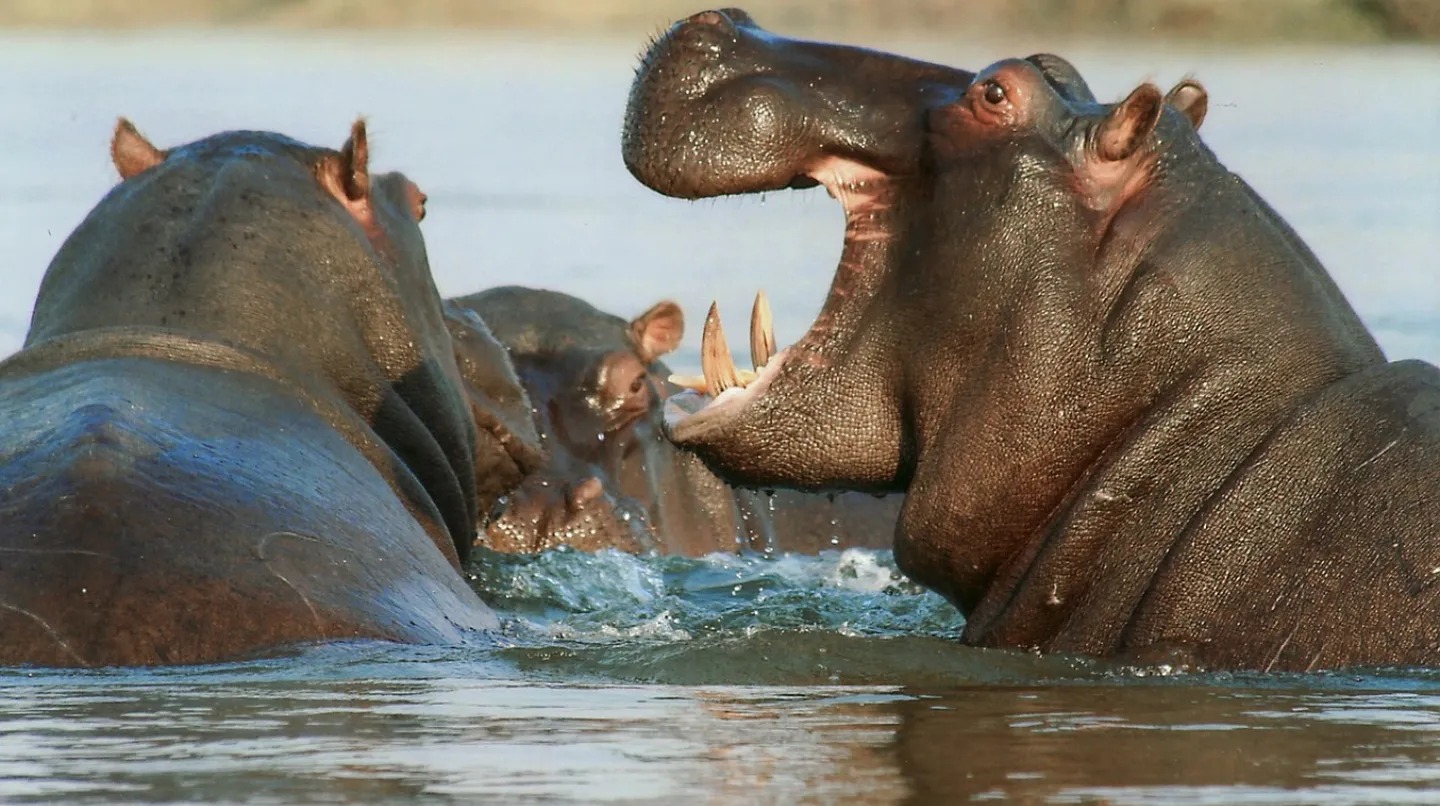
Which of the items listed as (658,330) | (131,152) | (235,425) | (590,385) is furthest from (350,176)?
(658,330)

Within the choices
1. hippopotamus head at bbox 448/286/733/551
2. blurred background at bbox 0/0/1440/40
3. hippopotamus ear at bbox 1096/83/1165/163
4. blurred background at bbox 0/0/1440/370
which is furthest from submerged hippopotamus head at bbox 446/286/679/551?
blurred background at bbox 0/0/1440/40

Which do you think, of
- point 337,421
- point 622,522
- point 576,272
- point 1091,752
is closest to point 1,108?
point 576,272

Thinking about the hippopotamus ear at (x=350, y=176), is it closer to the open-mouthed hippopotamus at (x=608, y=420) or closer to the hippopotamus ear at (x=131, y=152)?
the hippopotamus ear at (x=131, y=152)

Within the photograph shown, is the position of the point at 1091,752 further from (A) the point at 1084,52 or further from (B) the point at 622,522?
(A) the point at 1084,52

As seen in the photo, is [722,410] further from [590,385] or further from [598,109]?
[598,109]

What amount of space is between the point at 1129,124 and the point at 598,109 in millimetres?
25691

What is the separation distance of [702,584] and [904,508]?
3295mm

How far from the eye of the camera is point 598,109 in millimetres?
31078

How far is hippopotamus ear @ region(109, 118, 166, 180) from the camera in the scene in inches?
291

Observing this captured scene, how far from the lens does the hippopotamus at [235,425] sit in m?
5.18

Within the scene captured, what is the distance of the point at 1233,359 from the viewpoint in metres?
5.52

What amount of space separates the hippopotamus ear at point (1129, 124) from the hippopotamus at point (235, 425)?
1.81 metres

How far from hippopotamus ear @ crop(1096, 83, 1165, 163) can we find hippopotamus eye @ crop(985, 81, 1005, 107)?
23cm

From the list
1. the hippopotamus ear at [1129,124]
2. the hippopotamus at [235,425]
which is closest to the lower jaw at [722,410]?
the hippopotamus at [235,425]
